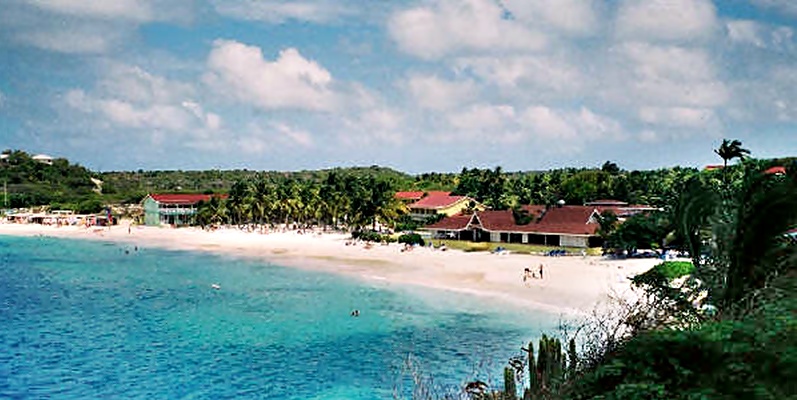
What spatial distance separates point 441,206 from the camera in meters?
91.2

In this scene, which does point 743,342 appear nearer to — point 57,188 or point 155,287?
point 155,287

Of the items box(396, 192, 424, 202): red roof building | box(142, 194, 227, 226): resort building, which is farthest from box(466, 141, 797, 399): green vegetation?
box(142, 194, 227, 226): resort building

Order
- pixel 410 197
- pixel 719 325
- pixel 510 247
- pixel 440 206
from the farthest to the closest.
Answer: pixel 410 197 → pixel 440 206 → pixel 510 247 → pixel 719 325

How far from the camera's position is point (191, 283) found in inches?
2004

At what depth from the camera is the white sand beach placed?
4078 centimetres

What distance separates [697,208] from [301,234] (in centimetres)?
7478

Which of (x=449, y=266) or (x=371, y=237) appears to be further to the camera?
(x=371, y=237)

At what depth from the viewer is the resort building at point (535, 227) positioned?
6188 centimetres

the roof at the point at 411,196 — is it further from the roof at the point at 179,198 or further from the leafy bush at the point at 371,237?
the leafy bush at the point at 371,237

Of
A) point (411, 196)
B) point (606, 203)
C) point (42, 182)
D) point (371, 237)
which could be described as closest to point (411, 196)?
point (411, 196)

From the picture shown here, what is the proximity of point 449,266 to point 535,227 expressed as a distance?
14425 millimetres

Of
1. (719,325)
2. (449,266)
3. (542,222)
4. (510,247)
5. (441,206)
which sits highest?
(441,206)

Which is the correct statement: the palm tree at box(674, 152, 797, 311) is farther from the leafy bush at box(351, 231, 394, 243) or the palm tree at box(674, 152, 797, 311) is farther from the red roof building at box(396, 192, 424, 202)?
the red roof building at box(396, 192, 424, 202)

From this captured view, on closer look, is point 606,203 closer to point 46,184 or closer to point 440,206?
point 440,206
